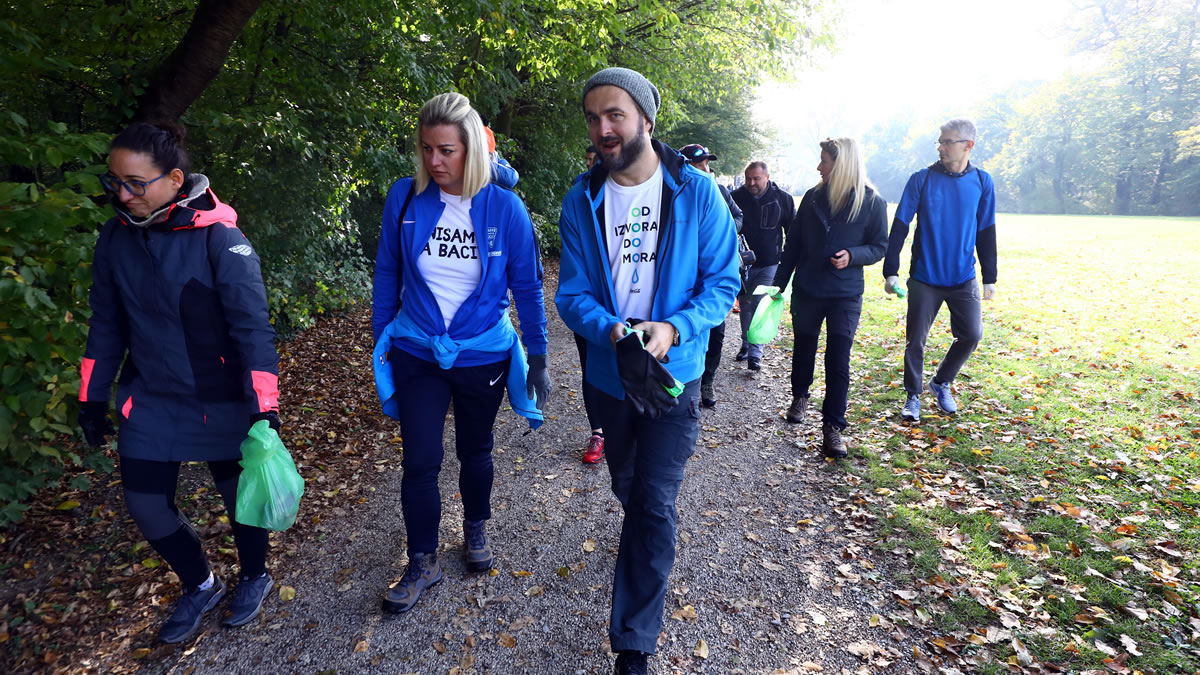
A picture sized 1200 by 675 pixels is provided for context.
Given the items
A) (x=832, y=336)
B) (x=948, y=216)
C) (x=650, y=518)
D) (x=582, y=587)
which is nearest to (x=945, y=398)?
(x=948, y=216)

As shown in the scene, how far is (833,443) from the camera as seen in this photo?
16.5ft

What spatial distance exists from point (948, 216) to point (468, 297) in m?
4.18

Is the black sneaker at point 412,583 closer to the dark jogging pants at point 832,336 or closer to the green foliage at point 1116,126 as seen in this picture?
the dark jogging pants at point 832,336

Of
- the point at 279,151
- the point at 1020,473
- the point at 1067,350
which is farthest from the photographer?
the point at 1067,350

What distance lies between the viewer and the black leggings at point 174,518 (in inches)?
106

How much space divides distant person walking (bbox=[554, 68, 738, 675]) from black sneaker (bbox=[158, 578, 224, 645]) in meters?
1.96

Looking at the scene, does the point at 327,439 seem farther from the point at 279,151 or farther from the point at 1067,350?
the point at 1067,350

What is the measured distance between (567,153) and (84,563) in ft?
43.0

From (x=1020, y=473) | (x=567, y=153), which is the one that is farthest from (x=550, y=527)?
(x=567, y=153)

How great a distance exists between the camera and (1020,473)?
15.5ft

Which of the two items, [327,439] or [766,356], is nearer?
[327,439]

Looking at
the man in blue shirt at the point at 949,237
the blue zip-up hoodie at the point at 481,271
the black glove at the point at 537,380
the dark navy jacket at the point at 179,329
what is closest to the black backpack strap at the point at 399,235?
the blue zip-up hoodie at the point at 481,271

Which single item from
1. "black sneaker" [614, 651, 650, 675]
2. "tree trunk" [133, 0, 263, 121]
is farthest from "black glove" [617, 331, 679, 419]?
"tree trunk" [133, 0, 263, 121]

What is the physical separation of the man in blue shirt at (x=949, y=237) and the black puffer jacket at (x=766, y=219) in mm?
1866
